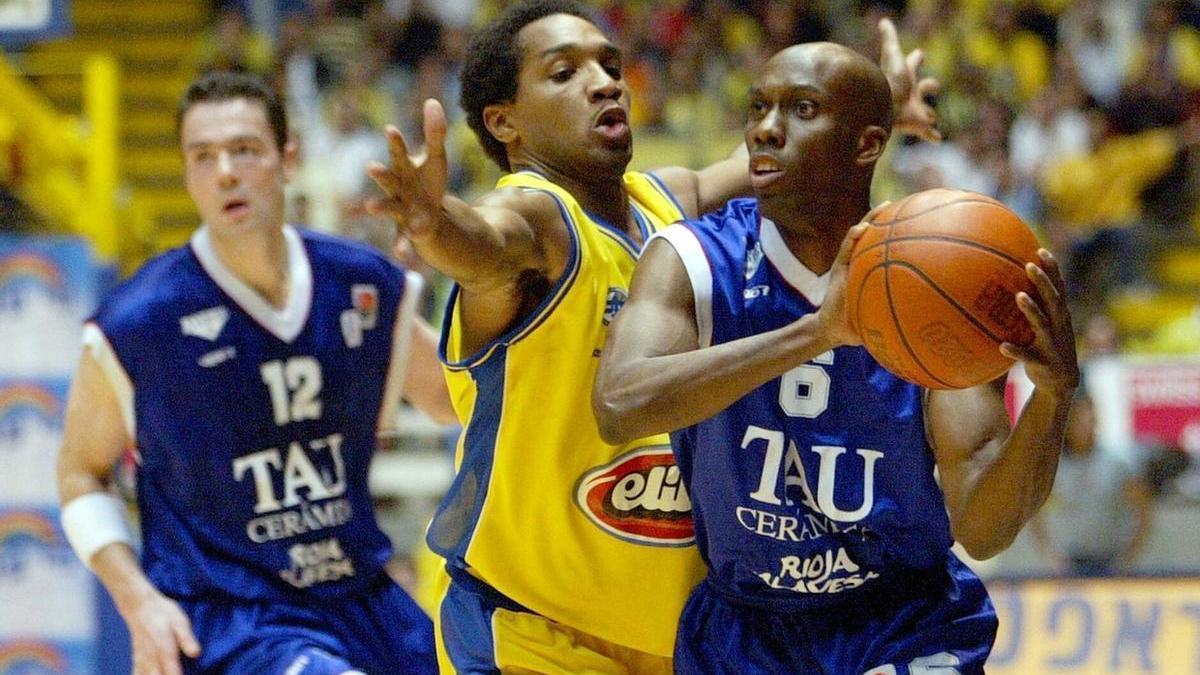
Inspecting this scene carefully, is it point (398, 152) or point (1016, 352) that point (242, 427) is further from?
point (1016, 352)

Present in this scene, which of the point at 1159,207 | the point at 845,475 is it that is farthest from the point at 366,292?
the point at 1159,207

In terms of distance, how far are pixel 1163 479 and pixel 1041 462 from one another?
20.4 ft

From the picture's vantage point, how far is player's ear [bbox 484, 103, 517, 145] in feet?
12.7

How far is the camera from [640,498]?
3539mm

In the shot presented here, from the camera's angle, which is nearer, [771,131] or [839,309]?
[839,309]

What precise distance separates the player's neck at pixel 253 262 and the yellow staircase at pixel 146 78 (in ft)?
28.9

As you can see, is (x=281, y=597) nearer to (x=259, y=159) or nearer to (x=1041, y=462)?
(x=259, y=159)

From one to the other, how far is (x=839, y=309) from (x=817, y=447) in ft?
1.67

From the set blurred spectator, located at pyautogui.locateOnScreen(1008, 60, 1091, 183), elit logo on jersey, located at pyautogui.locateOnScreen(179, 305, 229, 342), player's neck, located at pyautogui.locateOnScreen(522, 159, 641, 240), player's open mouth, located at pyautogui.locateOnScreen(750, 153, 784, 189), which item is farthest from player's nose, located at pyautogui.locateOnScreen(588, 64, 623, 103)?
blurred spectator, located at pyautogui.locateOnScreen(1008, 60, 1091, 183)

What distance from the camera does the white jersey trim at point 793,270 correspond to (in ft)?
10.6

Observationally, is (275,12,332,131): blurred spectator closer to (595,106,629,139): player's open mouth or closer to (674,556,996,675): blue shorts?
(595,106,629,139): player's open mouth

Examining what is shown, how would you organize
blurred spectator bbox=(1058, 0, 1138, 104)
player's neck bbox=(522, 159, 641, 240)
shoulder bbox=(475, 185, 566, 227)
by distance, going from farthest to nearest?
blurred spectator bbox=(1058, 0, 1138, 104)
player's neck bbox=(522, 159, 641, 240)
shoulder bbox=(475, 185, 566, 227)

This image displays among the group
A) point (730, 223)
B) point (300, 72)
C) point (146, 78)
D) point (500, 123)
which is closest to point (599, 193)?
point (500, 123)

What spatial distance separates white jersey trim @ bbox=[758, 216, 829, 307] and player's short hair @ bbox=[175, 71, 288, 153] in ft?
6.16
